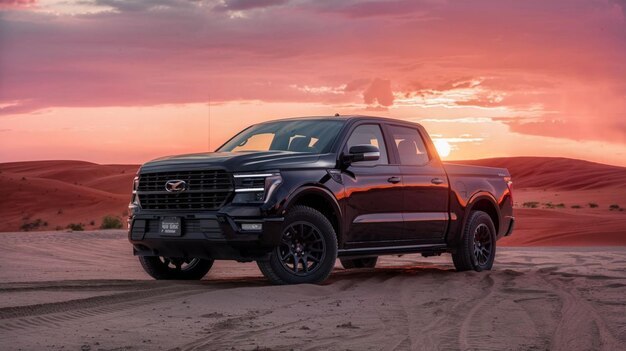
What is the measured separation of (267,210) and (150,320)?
8.11ft

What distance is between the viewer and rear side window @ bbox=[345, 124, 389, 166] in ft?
39.8

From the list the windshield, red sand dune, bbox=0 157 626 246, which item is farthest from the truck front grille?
red sand dune, bbox=0 157 626 246

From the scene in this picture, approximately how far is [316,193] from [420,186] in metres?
2.22

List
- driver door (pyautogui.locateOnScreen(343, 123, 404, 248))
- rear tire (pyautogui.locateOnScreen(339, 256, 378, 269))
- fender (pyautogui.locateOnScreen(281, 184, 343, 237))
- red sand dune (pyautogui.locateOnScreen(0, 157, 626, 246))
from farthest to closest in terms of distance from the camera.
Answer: red sand dune (pyautogui.locateOnScreen(0, 157, 626, 246)), rear tire (pyautogui.locateOnScreen(339, 256, 378, 269)), driver door (pyautogui.locateOnScreen(343, 123, 404, 248)), fender (pyautogui.locateOnScreen(281, 184, 343, 237))

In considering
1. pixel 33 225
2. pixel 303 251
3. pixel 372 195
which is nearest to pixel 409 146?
pixel 372 195

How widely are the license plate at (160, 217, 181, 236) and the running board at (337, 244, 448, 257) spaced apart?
191cm

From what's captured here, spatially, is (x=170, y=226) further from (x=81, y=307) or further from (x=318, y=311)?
(x=318, y=311)

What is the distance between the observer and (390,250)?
12344 millimetres

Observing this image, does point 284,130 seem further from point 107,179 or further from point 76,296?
point 107,179

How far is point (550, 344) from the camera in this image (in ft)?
24.8

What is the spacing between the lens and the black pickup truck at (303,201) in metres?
10.6

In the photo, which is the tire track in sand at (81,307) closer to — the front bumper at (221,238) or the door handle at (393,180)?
the front bumper at (221,238)

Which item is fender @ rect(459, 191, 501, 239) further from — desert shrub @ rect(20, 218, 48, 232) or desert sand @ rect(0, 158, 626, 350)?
desert shrub @ rect(20, 218, 48, 232)

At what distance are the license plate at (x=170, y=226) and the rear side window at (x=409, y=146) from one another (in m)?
3.26
